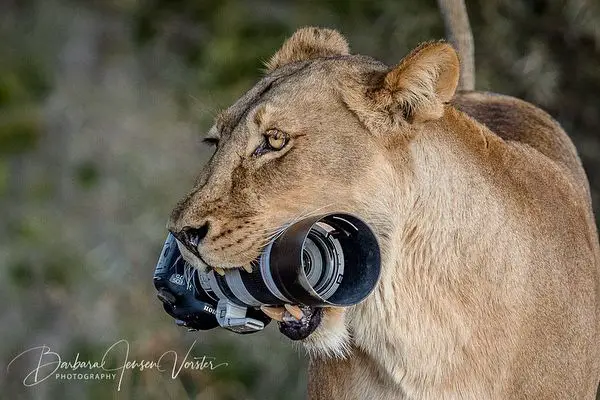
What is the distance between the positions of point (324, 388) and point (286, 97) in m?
0.93

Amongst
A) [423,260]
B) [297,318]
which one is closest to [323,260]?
[297,318]

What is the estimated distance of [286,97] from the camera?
11.8 feet

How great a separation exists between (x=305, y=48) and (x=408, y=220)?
2.71ft

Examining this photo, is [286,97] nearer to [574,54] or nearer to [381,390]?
[381,390]

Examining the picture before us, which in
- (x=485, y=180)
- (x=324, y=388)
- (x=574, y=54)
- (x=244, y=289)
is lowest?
(x=324, y=388)

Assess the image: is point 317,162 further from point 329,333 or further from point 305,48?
point 305,48

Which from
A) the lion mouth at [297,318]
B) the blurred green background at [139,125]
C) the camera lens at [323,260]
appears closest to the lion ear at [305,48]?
the camera lens at [323,260]

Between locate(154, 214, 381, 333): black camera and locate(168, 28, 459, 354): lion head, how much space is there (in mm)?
59

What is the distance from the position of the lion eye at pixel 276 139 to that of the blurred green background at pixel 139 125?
3.03 m

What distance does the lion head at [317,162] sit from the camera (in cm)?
348

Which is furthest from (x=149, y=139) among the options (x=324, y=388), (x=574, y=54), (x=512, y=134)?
(x=324, y=388)

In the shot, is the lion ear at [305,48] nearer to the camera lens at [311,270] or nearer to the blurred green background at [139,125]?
the camera lens at [311,270]

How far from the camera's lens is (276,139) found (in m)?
3.54
